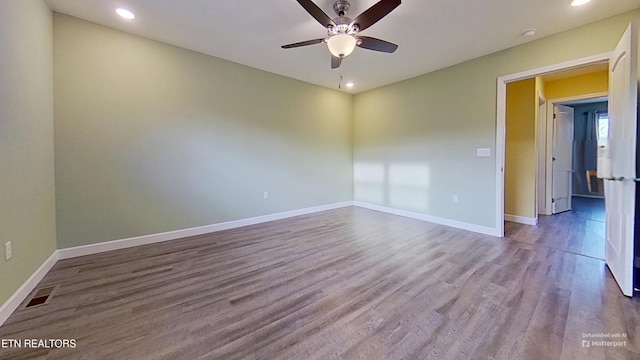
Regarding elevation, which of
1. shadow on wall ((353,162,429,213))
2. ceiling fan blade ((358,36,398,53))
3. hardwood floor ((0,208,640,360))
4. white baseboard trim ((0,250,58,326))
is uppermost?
ceiling fan blade ((358,36,398,53))

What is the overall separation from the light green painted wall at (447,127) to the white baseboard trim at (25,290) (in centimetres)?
483

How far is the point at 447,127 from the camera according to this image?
4.04m

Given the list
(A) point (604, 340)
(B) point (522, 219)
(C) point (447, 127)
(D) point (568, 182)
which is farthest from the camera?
(D) point (568, 182)

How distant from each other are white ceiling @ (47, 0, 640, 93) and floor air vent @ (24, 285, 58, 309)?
2643 millimetres

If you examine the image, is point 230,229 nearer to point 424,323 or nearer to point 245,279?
point 245,279

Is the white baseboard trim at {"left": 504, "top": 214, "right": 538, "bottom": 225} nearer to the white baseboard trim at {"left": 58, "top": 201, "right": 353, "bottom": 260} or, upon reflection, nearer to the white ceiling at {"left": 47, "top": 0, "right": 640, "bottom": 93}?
the white ceiling at {"left": 47, "top": 0, "right": 640, "bottom": 93}

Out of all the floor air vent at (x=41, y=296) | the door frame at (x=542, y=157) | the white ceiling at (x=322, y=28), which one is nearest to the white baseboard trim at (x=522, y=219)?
the door frame at (x=542, y=157)

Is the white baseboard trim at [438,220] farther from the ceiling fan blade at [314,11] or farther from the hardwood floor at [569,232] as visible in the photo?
the ceiling fan blade at [314,11]

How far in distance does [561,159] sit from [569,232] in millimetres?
2161

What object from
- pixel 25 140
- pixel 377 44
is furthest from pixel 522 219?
pixel 25 140

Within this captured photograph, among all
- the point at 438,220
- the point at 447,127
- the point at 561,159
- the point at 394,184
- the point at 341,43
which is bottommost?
the point at 438,220

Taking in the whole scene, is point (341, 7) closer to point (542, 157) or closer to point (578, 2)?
point (578, 2)

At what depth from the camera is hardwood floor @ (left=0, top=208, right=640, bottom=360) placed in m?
1.43

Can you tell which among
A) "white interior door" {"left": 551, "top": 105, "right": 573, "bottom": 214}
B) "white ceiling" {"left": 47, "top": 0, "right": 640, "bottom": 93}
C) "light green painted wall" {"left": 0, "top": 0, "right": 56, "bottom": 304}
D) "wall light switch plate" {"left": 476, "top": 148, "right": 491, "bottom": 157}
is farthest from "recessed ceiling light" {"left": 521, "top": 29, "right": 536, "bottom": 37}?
"light green painted wall" {"left": 0, "top": 0, "right": 56, "bottom": 304}
